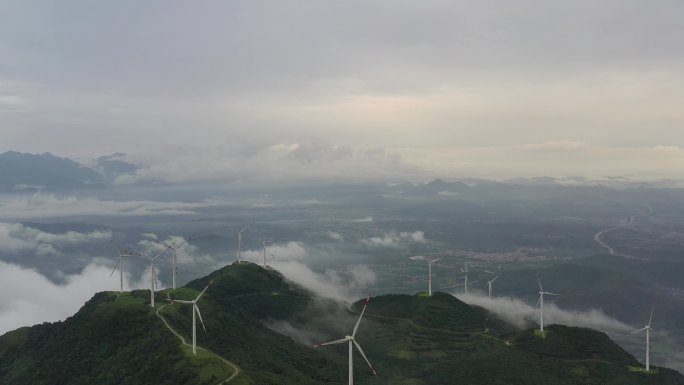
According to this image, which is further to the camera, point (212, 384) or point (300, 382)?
point (300, 382)

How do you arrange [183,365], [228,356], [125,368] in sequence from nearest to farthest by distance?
[183,365]
[125,368]
[228,356]

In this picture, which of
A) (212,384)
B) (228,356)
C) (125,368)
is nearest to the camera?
(212,384)

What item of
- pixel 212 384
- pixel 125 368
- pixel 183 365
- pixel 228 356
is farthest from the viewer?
→ pixel 228 356

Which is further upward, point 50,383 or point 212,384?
point 212,384

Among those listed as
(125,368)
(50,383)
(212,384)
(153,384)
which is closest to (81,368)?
(50,383)

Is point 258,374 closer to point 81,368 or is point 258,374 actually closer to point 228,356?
point 228,356

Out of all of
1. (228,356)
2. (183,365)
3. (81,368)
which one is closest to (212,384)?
(183,365)

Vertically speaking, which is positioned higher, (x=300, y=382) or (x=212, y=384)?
(x=212, y=384)

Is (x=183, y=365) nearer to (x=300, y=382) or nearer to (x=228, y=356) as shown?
(x=228, y=356)

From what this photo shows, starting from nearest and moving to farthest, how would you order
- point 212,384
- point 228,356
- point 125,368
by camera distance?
point 212,384 → point 125,368 → point 228,356
